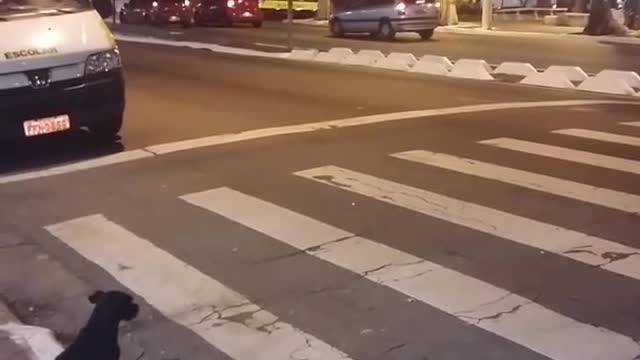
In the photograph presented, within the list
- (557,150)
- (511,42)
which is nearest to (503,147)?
(557,150)

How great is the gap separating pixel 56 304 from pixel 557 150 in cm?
577

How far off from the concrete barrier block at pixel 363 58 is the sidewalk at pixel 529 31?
408 inches

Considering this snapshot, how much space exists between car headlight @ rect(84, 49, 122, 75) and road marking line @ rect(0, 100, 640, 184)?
36.6 inches

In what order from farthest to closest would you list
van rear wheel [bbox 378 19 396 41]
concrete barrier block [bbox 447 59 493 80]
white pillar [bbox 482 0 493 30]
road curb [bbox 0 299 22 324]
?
white pillar [bbox 482 0 493 30]
van rear wheel [bbox 378 19 396 41]
concrete barrier block [bbox 447 59 493 80]
road curb [bbox 0 299 22 324]

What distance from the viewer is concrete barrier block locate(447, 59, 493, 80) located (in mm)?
17536

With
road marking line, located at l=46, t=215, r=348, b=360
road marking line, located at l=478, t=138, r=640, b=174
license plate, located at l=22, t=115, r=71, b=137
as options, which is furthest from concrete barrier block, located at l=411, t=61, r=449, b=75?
road marking line, located at l=46, t=215, r=348, b=360

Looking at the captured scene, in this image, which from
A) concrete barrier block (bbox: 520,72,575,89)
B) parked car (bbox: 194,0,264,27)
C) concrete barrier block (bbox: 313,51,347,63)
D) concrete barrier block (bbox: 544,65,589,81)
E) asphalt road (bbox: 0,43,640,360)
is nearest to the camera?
asphalt road (bbox: 0,43,640,360)

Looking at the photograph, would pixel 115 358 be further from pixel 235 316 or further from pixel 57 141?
pixel 57 141

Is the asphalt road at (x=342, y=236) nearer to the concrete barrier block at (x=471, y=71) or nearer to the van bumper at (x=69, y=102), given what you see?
the van bumper at (x=69, y=102)

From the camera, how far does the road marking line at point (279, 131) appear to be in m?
9.43

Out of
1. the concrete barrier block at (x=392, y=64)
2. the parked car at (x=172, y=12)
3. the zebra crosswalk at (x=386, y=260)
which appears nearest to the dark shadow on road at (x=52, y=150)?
the zebra crosswalk at (x=386, y=260)

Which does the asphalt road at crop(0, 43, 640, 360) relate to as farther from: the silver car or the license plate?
the silver car

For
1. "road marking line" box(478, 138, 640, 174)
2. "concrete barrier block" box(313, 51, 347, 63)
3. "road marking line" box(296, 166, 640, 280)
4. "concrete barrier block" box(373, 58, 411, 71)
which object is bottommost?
"concrete barrier block" box(313, 51, 347, 63)

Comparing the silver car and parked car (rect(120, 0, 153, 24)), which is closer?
the silver car
